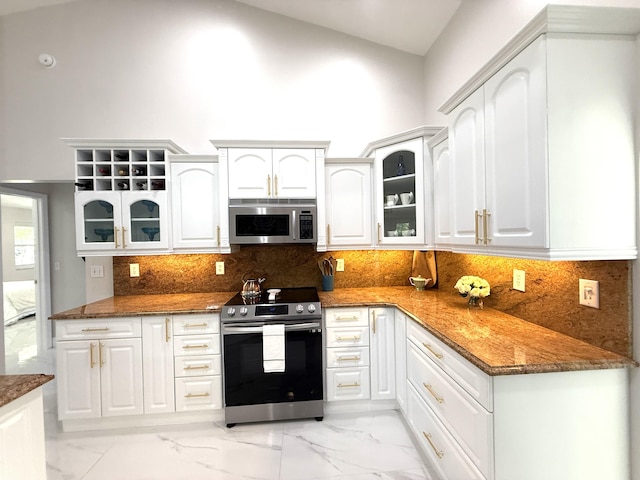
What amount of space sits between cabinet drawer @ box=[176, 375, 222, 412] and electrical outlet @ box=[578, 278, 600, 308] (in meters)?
2.33

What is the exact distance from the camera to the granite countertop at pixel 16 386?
3.26ft

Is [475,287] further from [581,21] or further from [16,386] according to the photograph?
[16,386]

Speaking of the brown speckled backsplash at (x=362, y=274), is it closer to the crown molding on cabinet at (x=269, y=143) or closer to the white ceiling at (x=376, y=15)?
the crown molding on cabinet at (x=269, y=143)

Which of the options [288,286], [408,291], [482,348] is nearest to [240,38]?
[288,286]

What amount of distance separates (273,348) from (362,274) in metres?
1.20

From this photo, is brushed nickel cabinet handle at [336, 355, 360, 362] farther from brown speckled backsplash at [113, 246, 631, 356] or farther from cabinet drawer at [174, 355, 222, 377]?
cabinet drawer at [174, 355, 222, 377]

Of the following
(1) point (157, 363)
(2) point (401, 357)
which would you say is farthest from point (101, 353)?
(2) point (401, 357)

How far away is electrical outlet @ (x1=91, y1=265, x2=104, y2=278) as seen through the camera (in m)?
2.76

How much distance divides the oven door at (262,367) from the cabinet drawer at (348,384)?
0.10m

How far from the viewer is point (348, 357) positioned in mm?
2348

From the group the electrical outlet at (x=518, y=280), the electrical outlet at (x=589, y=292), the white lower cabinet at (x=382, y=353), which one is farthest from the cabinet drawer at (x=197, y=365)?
the electrical outlet at (x=589, y=292)

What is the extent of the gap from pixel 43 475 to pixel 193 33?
3.35 metres

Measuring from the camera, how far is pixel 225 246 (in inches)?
99.6

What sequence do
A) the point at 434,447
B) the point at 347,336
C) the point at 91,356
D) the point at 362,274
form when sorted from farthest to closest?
the point at 362,274
the point at 347,336
the point at 91,356
the point at 434,447
